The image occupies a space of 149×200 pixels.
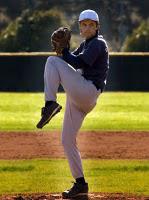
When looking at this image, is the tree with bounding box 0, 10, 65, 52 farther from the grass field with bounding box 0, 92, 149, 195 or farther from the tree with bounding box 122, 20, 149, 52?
Result: the grass field with bounding box 0, 92, 149, 195

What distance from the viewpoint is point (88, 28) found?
312 inches

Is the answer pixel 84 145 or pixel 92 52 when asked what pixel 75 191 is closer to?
pixel 92 52

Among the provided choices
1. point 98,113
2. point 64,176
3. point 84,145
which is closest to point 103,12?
point 98,113

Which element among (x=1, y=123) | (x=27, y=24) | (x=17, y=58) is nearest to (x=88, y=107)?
(x=1, y=123)

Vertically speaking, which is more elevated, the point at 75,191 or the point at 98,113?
the point at 75,191

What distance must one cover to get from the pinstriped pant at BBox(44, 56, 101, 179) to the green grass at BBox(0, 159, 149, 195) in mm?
1493

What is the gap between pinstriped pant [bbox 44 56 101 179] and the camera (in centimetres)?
764

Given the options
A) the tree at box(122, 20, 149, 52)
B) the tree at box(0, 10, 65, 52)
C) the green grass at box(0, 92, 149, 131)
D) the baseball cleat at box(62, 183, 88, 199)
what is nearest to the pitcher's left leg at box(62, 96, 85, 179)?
the baseball cleat at box(62, 183, 88, 199)

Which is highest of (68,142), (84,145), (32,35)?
(68,142)

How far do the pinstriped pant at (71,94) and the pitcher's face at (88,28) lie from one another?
404 millimetres

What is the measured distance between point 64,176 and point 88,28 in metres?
3.51

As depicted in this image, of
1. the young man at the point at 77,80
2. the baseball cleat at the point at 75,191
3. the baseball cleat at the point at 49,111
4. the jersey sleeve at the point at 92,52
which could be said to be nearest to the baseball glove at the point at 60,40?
the young man at the point at 77,80

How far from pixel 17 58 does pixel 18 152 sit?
65.8 feet

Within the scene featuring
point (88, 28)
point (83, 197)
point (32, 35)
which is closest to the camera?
point (88, 28)
